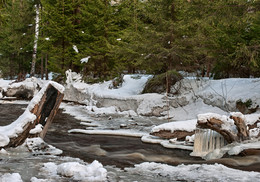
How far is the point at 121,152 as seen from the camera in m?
6.93

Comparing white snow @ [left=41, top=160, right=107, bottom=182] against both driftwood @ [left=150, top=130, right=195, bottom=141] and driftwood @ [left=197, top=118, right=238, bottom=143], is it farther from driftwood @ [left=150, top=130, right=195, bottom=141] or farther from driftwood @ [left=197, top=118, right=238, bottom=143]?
driftwood @ [left=150, top=130, right=195, bottom=141]

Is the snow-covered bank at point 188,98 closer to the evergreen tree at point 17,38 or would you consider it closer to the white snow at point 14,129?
the white snow at point 14,129

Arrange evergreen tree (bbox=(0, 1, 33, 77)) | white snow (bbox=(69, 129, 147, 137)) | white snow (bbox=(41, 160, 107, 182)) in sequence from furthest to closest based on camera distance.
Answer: evergreen tree (bbox=(0, 1, 33, 77)) < white snow (bbox=(69, 129, 147, 137)) < white snow (bbox=(41, 160, 107, 182))

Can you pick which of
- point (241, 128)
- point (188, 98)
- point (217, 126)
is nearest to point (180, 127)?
point (217, 126)

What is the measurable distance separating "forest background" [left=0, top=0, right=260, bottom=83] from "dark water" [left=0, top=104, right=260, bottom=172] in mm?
4456

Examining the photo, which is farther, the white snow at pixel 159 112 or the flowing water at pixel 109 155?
the flowing water at pixel 109 155

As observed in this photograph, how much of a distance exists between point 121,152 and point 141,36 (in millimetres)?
8600

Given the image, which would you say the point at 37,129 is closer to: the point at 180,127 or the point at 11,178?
the point at 11,178

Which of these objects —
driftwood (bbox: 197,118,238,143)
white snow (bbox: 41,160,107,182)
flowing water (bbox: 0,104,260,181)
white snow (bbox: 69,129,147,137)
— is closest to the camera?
white snow (bbox: 41,160,107,182)

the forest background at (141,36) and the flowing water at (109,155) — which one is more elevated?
the forest background at (141,36)

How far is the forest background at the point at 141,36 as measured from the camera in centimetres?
1028

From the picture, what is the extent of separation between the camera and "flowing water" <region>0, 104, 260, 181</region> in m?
4.87

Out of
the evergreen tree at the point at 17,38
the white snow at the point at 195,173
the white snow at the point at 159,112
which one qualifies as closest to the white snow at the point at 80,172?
the white snow at the point at 159,112

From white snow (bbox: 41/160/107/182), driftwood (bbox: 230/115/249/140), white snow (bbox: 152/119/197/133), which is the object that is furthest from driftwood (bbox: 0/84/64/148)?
driftwood (bbox: 230/115/249/140)
